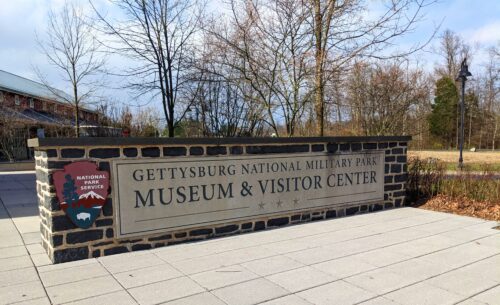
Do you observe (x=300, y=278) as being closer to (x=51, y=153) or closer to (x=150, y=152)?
(x=150, y=152)

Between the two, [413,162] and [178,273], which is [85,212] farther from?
[413,162]

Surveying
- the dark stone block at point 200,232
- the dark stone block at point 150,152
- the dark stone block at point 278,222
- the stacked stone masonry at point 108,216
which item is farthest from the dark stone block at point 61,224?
the dark stone block at point 278,222

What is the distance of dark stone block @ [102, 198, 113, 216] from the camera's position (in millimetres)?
4867

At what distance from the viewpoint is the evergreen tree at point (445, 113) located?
41322 millimetres

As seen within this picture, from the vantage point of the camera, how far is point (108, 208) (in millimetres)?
4898

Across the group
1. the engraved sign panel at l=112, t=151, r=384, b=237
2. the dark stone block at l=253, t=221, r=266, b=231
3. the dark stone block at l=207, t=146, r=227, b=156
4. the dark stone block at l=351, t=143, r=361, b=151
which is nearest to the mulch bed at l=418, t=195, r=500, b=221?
the engraved sign panel at l=112, t=151, r=384, b=237

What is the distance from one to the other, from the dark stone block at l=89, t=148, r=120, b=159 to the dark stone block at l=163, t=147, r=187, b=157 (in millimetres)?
633

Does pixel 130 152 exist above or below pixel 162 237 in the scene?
above

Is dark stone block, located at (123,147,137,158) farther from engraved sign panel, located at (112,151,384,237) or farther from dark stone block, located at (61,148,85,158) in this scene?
dark stone block, located at (61,148,85,158)

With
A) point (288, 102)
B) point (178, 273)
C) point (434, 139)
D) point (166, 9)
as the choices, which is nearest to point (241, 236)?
point (178, 273)

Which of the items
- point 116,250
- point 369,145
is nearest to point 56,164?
point 116,250

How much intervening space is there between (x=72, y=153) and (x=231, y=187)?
7.39 ft

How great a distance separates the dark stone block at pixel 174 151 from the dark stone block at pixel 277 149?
1.08m

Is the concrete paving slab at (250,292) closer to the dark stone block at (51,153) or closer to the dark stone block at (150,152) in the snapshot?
the dark stone block at (150,152)
